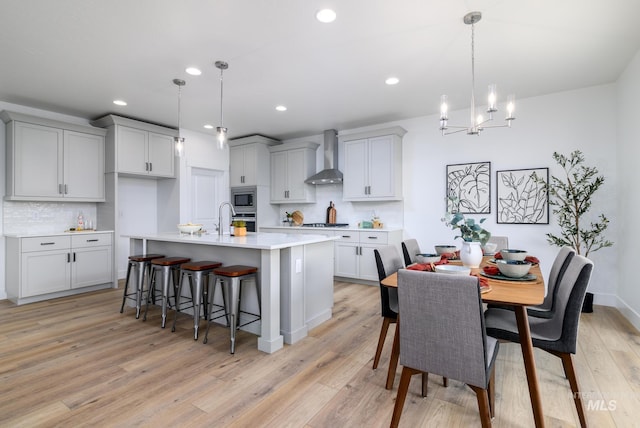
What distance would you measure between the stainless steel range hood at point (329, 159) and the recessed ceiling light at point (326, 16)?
10.4 feet

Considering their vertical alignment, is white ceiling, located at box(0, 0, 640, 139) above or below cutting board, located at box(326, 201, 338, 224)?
above

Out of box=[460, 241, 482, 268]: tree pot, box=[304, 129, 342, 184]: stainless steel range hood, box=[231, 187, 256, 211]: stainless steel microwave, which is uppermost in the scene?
box=[304, 129, 342, 184]: stainless steel range hood

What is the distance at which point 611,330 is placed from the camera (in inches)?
119

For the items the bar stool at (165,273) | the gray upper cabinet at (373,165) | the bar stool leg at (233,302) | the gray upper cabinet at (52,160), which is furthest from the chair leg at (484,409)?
the gray upper cabinet at (52,160)

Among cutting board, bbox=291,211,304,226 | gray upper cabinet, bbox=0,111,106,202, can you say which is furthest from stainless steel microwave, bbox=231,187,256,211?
gray upper cabinet, bbox=0,111,106,202

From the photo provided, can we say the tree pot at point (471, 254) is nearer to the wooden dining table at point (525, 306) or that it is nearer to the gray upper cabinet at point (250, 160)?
the wooden dining table at point (525, 306)

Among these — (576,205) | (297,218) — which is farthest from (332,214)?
(576,205)

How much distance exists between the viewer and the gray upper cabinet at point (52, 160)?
4078 mm

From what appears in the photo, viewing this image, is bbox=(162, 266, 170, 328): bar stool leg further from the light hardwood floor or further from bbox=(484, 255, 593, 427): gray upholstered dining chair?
bbox=(484, 255, 593, 427): gray upholstered dining chair

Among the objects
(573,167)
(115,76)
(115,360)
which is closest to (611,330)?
(573,167)

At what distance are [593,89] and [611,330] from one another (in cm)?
281

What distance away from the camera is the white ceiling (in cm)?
236

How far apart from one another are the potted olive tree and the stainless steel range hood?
3085 mm

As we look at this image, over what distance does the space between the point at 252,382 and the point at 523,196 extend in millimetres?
4054
